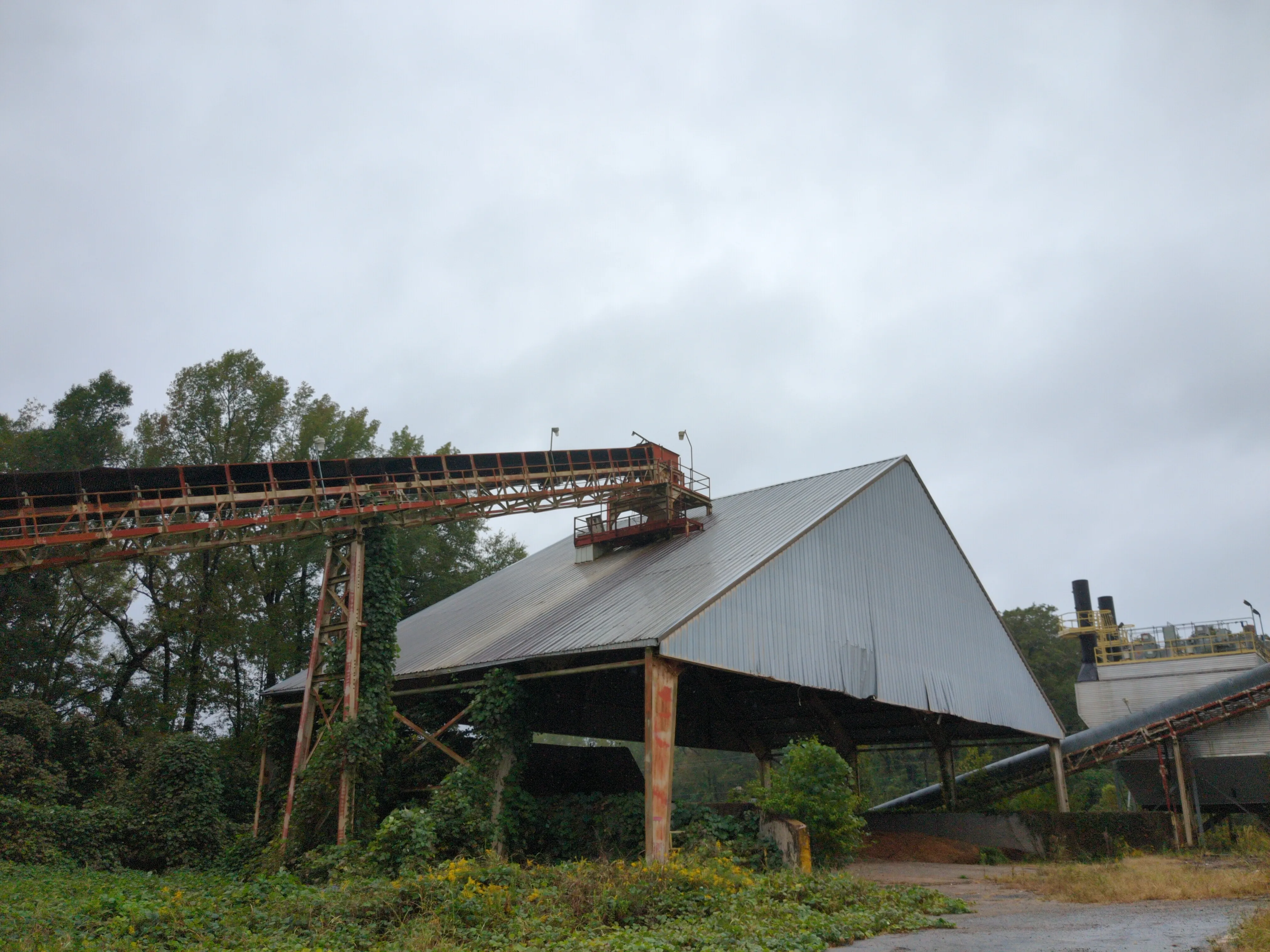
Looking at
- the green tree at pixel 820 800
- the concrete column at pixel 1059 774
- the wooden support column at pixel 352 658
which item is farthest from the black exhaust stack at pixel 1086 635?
the wooden support column at pixel 352 658

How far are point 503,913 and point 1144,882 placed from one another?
12.7 meters

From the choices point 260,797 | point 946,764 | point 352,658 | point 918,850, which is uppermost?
point 352,658

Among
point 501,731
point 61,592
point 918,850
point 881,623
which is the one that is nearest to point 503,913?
point 501,731

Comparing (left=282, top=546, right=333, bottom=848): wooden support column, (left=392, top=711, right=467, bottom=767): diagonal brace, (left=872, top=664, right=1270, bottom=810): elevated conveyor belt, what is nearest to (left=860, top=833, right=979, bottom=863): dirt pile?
(left=872, top=664, right=1270, bottom=810): elevated conveyor belt

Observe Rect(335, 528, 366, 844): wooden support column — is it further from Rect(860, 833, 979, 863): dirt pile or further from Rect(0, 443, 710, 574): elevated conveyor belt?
Rect(860, 833, 979, 863): dirt pile

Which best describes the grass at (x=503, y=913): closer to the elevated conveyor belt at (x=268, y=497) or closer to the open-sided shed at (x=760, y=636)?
the open-sided shed at (x=760, y=636)

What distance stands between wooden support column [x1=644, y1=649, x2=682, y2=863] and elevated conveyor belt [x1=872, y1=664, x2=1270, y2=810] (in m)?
22.0

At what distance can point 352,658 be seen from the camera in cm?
2159

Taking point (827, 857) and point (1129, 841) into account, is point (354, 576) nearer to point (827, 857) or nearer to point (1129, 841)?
point (827, 857)

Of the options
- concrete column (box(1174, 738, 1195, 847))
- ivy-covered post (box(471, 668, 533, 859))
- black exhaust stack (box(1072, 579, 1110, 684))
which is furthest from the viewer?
black exhaust stack (box(1072, 579, 1110, 684))

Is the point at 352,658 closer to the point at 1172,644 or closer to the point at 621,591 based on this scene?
the point at 621,591

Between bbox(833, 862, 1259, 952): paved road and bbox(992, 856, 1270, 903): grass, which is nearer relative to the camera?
bbox(833, 862, 1259, 952): paved road

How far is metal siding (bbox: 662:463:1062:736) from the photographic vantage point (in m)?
20.3

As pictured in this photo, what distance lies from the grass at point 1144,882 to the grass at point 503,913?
3209 mm
